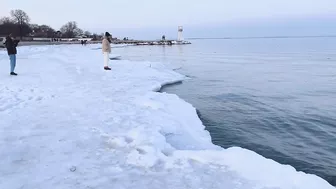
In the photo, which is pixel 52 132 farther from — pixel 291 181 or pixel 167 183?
pixel 291 181

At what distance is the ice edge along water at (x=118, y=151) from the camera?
13.7 feet

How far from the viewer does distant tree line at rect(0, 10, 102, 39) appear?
3922 inches

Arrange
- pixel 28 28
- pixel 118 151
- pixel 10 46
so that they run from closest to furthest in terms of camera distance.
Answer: pixel 118 151 < pixel 10 46 < pixel 28 28

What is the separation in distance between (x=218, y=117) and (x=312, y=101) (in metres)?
5.23

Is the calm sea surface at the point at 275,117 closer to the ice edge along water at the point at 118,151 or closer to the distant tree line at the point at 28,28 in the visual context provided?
the ice edge along water at the point at 118,151

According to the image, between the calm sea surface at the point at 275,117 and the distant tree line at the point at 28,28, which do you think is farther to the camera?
the distant tree line at the point at 28,28

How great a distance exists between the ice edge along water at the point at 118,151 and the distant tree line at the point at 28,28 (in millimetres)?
73542

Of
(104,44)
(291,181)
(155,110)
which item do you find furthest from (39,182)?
(104,44)

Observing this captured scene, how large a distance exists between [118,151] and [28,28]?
123m

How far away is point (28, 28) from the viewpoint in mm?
114438

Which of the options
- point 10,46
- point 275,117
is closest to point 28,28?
point 10,46

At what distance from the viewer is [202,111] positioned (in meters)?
10.9

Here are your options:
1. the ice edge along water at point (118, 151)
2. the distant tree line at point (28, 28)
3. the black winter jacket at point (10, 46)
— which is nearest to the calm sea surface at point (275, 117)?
the ice edge along water at point (118, 151)

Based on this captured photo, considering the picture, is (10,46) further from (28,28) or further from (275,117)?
(28,28)
